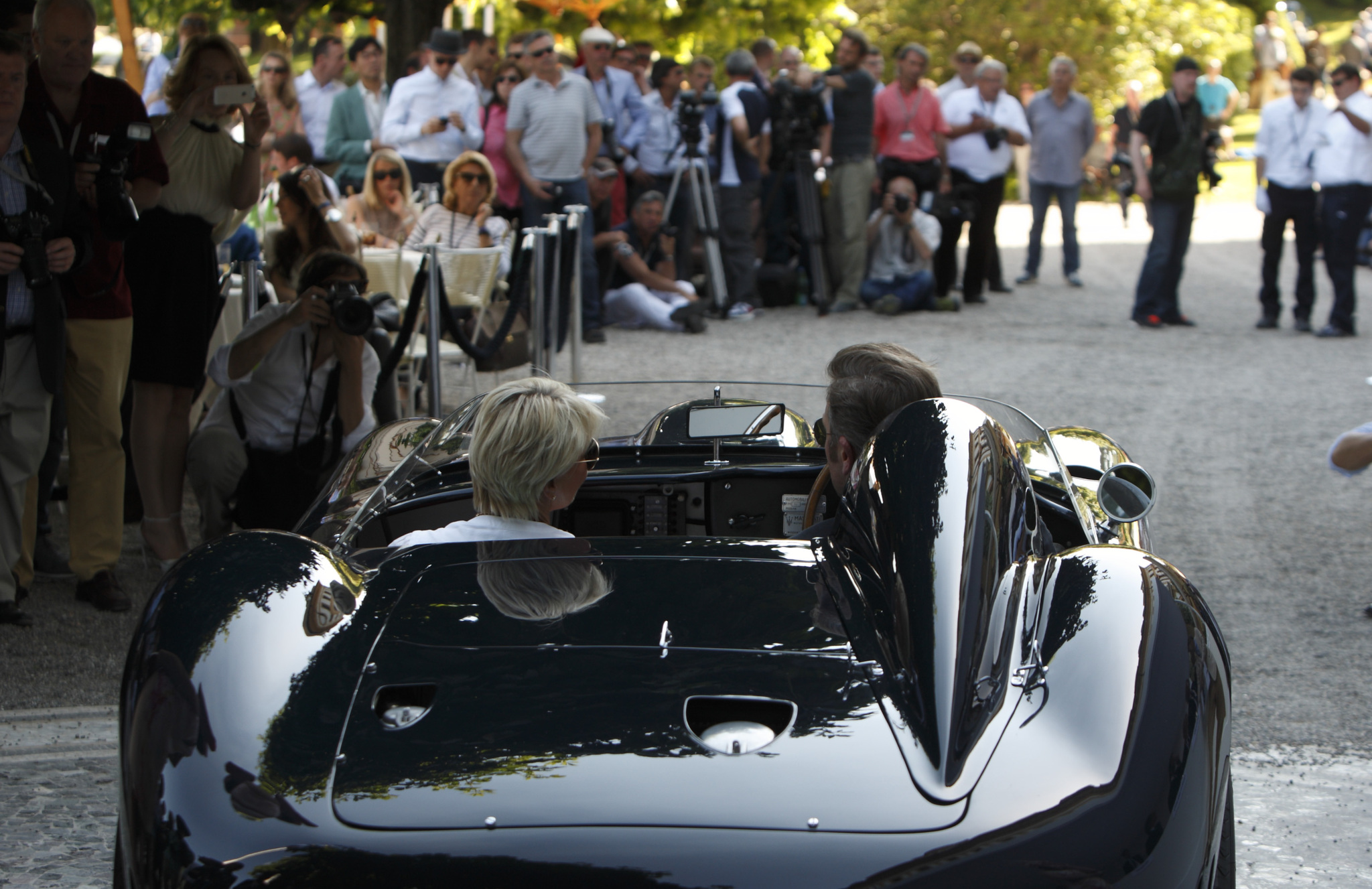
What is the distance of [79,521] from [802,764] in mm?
3571

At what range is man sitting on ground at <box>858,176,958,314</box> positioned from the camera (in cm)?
1148

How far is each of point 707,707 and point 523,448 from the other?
2.78ft

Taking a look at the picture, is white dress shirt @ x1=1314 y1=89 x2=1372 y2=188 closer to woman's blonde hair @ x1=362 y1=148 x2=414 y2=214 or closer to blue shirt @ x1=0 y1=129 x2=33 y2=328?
woman's blonde hair @ x1=362 y1=148 x2=414 y2=214

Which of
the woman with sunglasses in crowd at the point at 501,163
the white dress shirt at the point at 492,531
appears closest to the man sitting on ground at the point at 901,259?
the woman with sunglasses in crowd at the point at 501,163

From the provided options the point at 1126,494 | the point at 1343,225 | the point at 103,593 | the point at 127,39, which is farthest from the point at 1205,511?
the point at 127,39

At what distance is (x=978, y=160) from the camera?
40.1ft

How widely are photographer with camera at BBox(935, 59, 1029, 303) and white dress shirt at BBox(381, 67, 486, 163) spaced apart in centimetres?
448

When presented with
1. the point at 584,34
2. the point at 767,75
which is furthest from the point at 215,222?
the point at 767,75

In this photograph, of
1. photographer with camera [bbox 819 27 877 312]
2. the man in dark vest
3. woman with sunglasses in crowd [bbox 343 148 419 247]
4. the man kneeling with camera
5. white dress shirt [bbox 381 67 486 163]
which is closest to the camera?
the man kneeling with camera

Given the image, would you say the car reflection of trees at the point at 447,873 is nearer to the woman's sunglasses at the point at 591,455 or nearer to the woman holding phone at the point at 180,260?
the woman's sunglasses at the point at 591,455

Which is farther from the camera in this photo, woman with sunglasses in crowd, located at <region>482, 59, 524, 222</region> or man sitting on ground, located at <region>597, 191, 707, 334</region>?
man sitting on ground, located at <region>597, 191, 707, 334</region>

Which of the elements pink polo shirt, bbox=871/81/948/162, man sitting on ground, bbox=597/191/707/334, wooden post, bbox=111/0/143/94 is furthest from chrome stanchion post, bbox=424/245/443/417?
pink polo shirt, bbox=871/81/948/162

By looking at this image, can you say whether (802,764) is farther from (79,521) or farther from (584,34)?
(584,34)

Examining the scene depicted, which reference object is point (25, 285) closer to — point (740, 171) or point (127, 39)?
point (127, 39)
